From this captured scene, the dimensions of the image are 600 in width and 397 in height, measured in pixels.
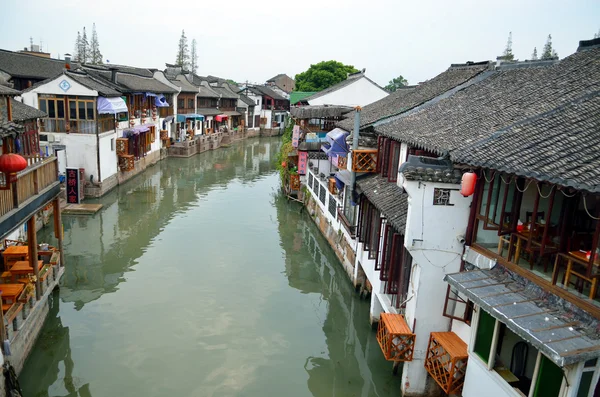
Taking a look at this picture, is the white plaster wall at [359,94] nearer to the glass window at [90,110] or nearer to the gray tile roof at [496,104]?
the glass window at [90,110]

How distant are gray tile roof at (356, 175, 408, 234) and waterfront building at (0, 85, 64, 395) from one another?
8.46 m

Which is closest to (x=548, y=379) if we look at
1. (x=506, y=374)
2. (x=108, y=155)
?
(x=506, y=374)

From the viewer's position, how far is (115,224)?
77.5ft

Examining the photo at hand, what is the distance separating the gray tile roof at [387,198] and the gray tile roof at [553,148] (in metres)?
2.65

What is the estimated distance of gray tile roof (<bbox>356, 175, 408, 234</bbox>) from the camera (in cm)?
1082

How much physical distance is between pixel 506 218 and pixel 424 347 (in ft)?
11.1

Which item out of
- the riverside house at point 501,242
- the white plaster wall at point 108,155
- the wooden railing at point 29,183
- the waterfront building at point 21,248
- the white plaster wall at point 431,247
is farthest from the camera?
the white plaster wall at point 108,155

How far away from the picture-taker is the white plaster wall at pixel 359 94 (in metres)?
32.1

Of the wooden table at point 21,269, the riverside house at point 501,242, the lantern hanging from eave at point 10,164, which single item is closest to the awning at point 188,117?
the wooden table at point 21,269

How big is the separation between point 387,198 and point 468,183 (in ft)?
14.3

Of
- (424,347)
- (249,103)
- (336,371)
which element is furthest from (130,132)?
(249,103)

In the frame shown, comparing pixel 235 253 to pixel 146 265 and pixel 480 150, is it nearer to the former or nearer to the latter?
pixel 146 265

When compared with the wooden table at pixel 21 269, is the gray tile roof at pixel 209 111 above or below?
above

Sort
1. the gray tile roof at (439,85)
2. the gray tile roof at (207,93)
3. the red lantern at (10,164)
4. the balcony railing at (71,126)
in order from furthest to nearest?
the gray tile roof at (207,93), the balcony railing at (71,126), the gray tile roof at (439,85), the red lantern at (10,164)
